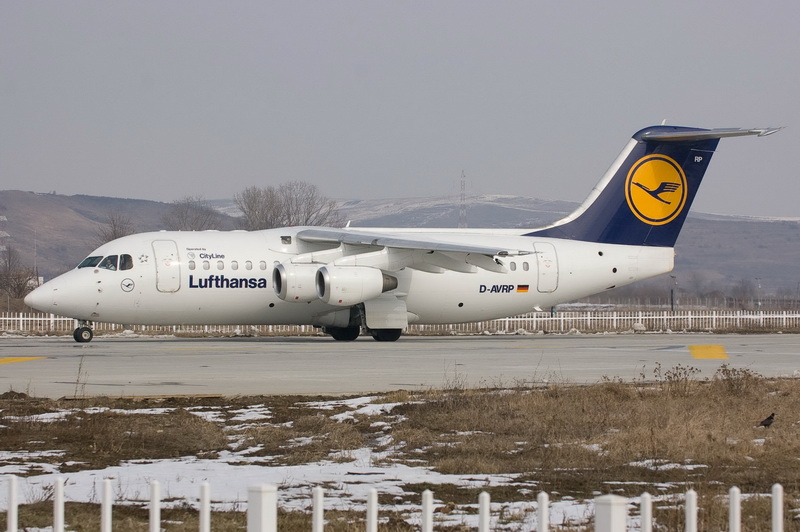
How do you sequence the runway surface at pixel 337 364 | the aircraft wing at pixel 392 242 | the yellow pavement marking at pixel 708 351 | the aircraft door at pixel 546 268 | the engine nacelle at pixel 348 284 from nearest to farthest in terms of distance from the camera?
the runway surface at pixel 337 364, the yellow pavement marking at pixel 708 351, the aircraft wing at pixel 392 242, the engine nacelle at pixel 348 284, the aircraft door at pixel 546 268

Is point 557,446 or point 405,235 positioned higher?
point 405,235

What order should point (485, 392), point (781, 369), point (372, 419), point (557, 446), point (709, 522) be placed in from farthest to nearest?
point (781, 369)
point (485, 392)
point (372, 419)
point (557, 446)
point (709, 522)

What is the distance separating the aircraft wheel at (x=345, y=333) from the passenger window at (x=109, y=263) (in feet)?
21.4

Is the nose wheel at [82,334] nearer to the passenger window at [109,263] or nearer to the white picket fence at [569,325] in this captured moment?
the passenger window at [109,263]

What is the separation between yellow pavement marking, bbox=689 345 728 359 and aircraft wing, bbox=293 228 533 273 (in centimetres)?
518

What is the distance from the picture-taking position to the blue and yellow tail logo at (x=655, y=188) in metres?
32.3

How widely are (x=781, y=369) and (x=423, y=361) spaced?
664cm

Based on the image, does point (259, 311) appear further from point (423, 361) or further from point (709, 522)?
point (709, 522)

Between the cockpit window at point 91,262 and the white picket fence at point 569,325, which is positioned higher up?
the cockpit window at point 91,262

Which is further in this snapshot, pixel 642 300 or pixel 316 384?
pixel 642 300

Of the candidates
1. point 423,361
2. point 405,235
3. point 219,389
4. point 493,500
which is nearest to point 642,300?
point 405,235

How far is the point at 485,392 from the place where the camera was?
14.2 meters

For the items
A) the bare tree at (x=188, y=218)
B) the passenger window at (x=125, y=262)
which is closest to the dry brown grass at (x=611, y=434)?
the passenger window at (x=125, y=262)

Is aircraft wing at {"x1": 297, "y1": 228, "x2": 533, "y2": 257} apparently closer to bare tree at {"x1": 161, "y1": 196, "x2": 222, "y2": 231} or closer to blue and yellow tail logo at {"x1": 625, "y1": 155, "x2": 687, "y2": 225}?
blue and yellow tail logo at {"x1": 625, "y1": 155, "x2": 687, "y2": 225}
